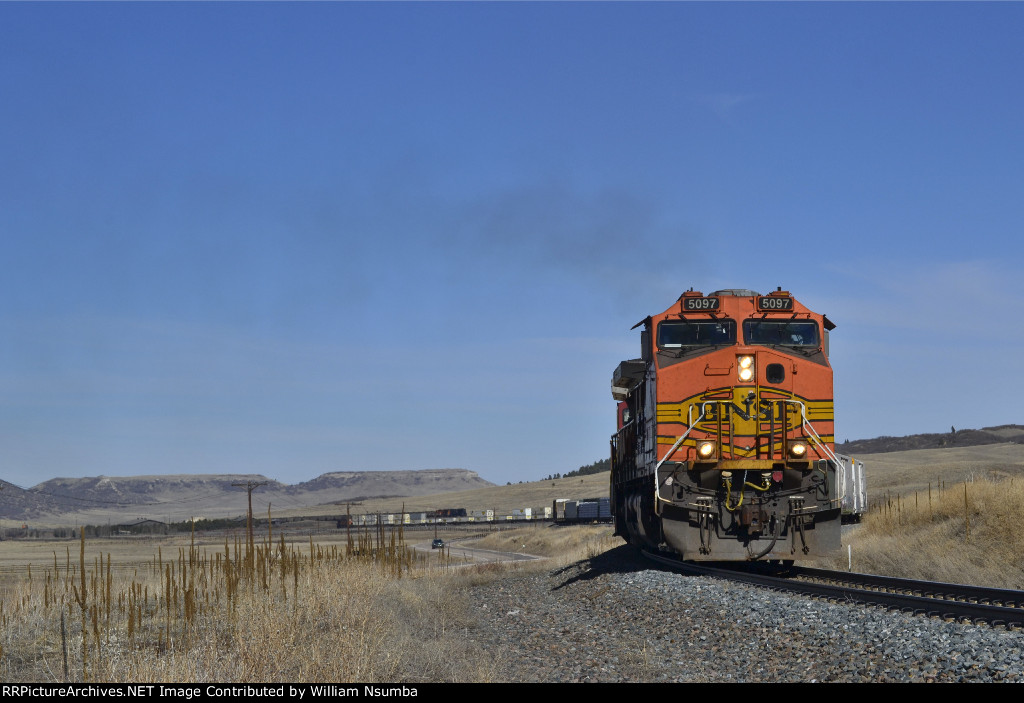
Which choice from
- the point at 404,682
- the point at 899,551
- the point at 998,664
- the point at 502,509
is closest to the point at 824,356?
the point at 899,551

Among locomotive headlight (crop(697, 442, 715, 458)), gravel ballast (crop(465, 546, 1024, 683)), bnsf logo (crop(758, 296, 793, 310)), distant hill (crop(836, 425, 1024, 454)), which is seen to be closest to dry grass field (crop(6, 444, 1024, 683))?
gravel ballast (crop(465, 546, 1024, 683))

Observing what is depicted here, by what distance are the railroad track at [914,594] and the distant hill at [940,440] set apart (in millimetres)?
100370

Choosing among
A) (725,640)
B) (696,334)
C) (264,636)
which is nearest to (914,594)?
(725,640)

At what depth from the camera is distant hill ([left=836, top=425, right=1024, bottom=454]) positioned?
11275 centimetres

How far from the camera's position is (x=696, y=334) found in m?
18.1

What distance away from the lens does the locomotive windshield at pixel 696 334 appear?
58.9 feet

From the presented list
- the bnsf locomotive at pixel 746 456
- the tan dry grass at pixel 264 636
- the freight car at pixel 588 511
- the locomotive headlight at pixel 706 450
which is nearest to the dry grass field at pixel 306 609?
the tan dry grass at pixel 264 636

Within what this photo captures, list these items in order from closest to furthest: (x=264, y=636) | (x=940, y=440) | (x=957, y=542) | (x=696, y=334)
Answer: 1. (x=264, y=636)
2. (x=696, y=334)
3. (x=957, y=542)
4. (x=940, y=440)

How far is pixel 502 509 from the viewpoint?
13075 centimetres

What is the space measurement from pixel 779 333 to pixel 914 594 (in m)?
5.36

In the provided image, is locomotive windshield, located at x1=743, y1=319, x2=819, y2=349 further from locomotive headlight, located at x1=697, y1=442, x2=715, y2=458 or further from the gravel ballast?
the gravel ballast

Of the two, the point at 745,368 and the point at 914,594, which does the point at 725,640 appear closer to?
the point at 914,594

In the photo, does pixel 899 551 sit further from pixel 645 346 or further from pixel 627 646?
pixel 627 646

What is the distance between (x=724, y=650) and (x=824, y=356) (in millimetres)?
7810
